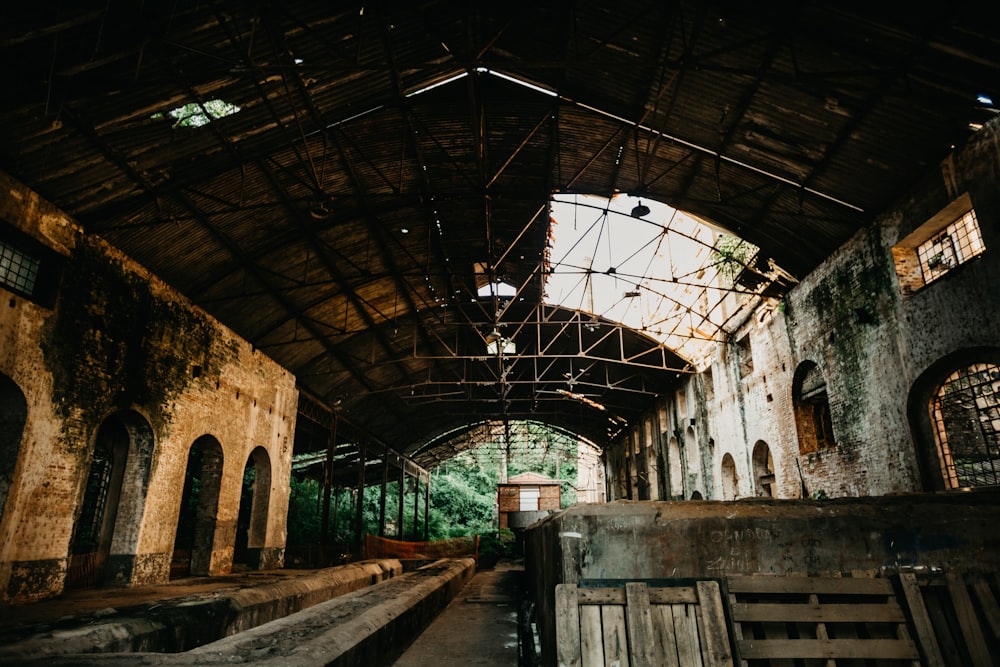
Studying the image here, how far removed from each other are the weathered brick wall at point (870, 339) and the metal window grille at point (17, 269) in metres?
14.2

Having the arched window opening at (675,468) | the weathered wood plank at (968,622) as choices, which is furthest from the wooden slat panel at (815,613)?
the arched window opening at (675,468)

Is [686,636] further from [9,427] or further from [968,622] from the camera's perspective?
[9,427]

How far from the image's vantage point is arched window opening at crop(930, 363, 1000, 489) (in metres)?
8.16

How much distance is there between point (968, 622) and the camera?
4.27m

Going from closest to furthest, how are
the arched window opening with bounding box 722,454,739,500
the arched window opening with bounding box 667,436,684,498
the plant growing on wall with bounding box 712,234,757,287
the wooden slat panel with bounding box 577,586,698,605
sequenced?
the wooden slat panel with bounding box 577,586,698,605
the plant growing on wall with bounding box 712,234,757,287
the arched window opening with bounding box 722,454,739,500
the arched window opening with bounding box 667,436,684,498

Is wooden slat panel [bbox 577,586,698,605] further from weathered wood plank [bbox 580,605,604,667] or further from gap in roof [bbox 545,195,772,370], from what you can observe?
gap in roof [bbox 545,195,772,370]

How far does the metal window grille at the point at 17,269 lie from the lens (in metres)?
8.65

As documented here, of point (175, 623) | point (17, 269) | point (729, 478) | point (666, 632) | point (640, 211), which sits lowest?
point (175, 623)

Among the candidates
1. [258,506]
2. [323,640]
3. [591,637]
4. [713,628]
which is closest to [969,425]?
[713,628]

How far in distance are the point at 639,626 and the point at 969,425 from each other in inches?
293

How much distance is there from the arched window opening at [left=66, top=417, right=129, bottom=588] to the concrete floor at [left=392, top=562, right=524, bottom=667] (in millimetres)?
6931

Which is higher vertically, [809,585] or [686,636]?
[809,585]

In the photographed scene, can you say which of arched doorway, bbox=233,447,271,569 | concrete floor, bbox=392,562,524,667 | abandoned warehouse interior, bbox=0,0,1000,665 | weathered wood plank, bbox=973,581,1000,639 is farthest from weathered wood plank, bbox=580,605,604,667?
arched doorway, bbox=233,447,271,569

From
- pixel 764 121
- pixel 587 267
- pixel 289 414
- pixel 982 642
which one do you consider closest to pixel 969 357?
pixel 764 121
